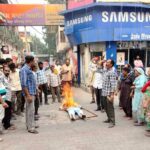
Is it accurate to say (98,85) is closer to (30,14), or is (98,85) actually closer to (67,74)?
(67,74)

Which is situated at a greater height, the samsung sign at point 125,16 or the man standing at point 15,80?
the samsung sign at point 125,16

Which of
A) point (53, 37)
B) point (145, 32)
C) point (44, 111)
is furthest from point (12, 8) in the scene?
point (53, 37)

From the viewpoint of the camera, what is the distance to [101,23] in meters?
16.3

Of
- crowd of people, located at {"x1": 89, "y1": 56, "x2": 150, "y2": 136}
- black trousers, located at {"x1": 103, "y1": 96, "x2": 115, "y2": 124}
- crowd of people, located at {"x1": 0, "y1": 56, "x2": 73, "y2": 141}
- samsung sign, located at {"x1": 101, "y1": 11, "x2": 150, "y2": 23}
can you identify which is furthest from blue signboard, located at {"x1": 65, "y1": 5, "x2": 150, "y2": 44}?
black trousers, located at {"x1": 103, "y1": 96, "x2": 115, "y2": 124}

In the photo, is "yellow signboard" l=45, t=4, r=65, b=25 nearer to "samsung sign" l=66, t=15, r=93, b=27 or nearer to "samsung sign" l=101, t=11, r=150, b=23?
"samsung sign" l=66, t=15, r=93, b=27

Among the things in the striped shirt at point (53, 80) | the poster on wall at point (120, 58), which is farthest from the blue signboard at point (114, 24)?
the striped shirt at point (53, 80)

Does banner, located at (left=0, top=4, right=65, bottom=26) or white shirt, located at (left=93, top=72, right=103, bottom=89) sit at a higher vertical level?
banner, located at (left=0, top=4, right=65, bottom=26)

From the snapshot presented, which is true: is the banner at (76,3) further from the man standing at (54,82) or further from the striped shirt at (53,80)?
the striped shirt at (53,80)

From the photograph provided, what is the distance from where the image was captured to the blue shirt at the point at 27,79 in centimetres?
755

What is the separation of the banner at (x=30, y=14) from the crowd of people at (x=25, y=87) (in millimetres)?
9778

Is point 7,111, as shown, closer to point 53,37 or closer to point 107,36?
point 107,36

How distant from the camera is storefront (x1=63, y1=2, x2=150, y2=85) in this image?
53.2 ft

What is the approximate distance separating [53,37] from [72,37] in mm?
32187

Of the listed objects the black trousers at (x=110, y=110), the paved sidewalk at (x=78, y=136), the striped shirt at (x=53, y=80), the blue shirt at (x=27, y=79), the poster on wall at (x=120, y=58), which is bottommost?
the paved sidewalk at (x=78, y=136)
